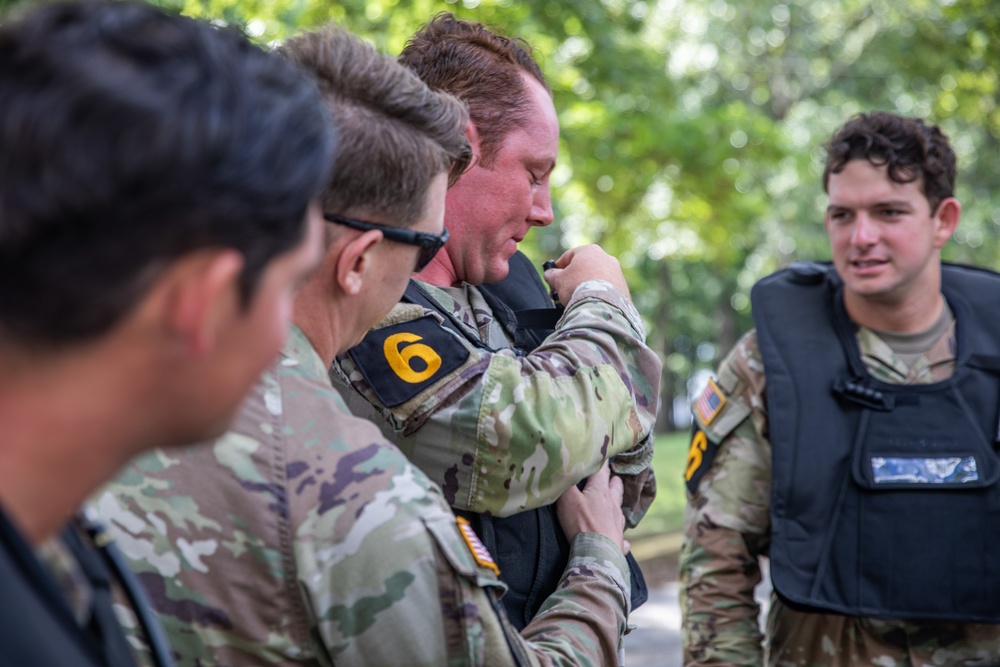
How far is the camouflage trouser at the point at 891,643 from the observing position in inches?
118

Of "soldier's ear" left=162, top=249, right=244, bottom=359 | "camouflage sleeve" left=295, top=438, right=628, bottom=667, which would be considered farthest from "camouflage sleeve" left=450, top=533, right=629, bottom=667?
"soldier's ear" left=162, top=249, right=244, bottom=359

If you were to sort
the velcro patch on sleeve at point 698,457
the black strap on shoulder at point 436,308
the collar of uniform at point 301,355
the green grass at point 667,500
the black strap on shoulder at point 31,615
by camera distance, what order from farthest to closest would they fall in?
the green grass at point 667,500 → the velcro patch on sleeve at point 698,457 → the black strap on shoulder at point 436,308 → the collar of uniform at point 301,355 → the black strap on shoulder at point 31,615

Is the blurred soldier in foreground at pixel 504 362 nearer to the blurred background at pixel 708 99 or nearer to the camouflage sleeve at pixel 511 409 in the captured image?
the camouflage sleeve at pixel 511 409

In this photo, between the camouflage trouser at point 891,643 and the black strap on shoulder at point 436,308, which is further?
the camouflage trouser at point 891,643

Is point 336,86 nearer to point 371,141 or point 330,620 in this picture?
point 371,141

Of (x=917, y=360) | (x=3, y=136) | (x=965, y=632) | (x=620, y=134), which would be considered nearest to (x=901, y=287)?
(x=917, y=360)

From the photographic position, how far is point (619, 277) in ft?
6.79

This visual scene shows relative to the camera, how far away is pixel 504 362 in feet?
5.89

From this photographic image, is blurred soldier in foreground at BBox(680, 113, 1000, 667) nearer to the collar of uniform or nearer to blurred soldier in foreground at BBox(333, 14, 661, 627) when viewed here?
blurred soldier in foreground at BBox(333, 14, 661, 627)

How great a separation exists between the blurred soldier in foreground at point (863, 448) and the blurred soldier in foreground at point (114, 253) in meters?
2.37

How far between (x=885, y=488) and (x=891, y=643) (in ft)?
1.43

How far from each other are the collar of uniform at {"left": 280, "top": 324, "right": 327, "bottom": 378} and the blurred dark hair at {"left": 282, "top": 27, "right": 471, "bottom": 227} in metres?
0.19

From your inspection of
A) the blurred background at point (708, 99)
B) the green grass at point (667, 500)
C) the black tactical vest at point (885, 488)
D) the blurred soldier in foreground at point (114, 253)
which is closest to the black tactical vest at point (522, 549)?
the blurred soldier in foreground at point (114, 253)

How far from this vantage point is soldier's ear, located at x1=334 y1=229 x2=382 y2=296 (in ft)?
5.28
